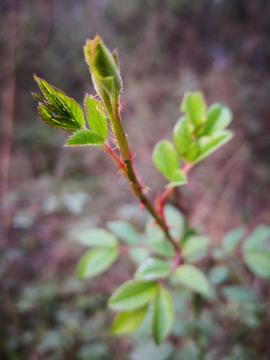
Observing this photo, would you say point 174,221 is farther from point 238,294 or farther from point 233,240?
point 238,294

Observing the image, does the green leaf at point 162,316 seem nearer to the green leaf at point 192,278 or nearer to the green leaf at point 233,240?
the green leaf at point 192,278

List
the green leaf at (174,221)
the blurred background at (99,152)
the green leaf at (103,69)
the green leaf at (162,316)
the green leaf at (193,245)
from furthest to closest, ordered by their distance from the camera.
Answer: the blurred background at (99,152)
the green leaf at (174,221)
the green leaf at (193,245)
the green leaf at (162,316)
the green leaf at (103,69)

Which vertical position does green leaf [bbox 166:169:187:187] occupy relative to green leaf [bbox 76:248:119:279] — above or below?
above

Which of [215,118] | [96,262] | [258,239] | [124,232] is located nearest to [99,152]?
[124,232]

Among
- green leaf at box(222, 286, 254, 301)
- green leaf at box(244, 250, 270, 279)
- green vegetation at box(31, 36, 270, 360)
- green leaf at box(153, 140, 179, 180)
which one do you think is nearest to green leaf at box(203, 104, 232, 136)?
green vegetation at box(31, 36, 270, 360)

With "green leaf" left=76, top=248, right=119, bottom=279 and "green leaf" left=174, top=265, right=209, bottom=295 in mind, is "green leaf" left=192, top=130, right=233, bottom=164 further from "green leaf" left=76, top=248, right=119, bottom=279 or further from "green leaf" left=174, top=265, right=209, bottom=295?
"green leaf" left=76, top=248, right=119, bottom=279

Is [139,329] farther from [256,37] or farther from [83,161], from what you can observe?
[256,37]

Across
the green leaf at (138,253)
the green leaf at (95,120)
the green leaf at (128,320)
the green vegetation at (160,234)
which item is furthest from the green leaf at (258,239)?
the green leaf at (95,120)
